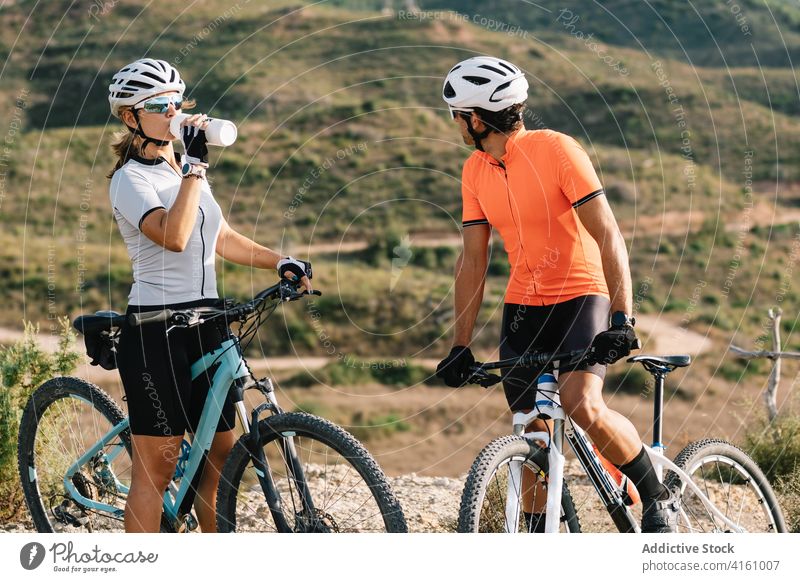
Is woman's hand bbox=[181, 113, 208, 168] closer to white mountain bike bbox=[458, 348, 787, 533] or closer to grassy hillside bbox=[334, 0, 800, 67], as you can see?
white mountain bike bbox=[458, 348, 787, 533]

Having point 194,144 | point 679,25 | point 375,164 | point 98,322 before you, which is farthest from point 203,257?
point 679,25

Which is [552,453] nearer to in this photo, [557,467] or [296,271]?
[557,467]

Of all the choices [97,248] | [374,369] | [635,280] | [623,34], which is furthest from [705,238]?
[623,34]

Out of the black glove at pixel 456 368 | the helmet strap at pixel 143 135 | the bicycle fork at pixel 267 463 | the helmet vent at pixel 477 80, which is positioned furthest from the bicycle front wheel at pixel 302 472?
the helmet vent at pixel 477 80

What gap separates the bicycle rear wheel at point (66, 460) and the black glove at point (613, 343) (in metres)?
2.15

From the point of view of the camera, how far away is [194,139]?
3.86 m

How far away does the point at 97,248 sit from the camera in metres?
31.3

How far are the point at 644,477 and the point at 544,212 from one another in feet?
3.73

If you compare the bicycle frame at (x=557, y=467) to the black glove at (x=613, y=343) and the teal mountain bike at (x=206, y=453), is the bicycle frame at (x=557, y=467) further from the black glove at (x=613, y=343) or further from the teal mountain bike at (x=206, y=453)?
the teal mountain bike at (x=206, y=453)

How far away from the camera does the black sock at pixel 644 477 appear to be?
410 centimetres

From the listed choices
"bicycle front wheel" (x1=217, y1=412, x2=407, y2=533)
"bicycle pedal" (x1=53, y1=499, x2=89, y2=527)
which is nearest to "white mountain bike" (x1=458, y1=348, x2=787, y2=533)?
"bicycle front wheel" (x1=217, y1=412, x2=407, y2=533)
